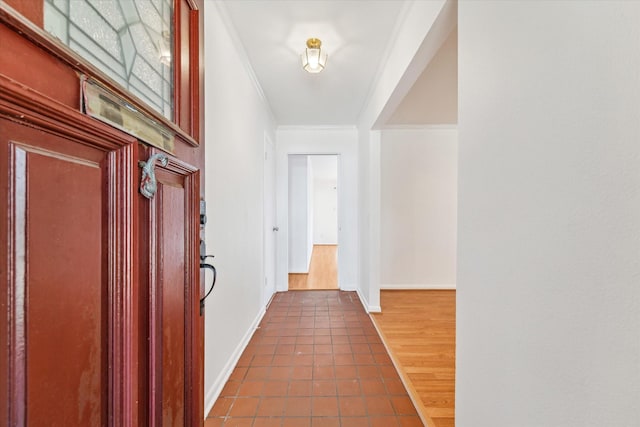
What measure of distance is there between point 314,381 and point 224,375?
59cm

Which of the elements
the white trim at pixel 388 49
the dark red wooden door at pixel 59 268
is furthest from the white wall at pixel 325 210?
the dark red wooden door at pixel 59 268

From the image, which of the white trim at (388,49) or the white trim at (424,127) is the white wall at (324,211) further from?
the white trim at (388,49)

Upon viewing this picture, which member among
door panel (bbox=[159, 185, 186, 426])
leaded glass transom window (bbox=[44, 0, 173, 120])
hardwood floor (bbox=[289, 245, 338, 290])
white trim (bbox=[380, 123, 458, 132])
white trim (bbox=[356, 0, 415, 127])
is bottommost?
hardwood floor (bbox=[289, 245, 338, 290])

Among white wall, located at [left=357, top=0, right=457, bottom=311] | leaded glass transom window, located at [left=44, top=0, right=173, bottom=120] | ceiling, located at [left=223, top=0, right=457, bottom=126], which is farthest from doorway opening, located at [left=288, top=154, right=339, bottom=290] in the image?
leaded glass transom window, located at [left=44, top=0, right=173, bottom=120]

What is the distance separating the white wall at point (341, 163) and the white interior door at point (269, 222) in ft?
0.76

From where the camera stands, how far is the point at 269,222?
3693 mm

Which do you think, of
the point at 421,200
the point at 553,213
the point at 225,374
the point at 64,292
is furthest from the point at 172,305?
the point at 421,200

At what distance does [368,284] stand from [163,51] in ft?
9.65

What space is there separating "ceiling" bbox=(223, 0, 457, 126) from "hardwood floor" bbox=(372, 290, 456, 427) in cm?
221

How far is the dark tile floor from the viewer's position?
1646 mm

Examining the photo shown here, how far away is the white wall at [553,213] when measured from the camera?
0.52 metres

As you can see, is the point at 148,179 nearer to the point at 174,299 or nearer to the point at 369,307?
the point at 174,299

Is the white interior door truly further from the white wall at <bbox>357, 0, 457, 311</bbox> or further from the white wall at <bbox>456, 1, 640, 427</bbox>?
the white wall at <bbox>456, 1, 640, 427</bbox>

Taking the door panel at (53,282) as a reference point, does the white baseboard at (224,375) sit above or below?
below
